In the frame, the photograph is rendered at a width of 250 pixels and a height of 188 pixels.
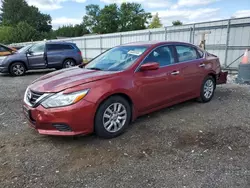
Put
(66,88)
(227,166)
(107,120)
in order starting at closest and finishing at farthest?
(227,166) → (66,88) → (107,120)

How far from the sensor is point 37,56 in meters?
10.5

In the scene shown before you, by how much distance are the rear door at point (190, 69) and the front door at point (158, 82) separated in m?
0.20

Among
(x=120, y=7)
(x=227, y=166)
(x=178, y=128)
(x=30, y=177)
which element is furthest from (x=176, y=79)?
(x=120, y=7)

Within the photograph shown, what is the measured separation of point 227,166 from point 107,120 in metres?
1.76

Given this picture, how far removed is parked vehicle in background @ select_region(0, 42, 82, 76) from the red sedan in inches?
275

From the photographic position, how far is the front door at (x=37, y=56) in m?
10.4

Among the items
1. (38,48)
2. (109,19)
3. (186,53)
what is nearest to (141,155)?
(186,53)

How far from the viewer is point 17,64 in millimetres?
10242

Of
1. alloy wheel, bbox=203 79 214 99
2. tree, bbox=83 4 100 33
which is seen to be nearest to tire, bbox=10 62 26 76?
alloy wheel, bbox=203 79 214 99

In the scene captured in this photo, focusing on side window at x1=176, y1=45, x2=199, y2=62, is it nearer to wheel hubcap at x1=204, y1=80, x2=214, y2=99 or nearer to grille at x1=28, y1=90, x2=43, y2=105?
wheel hubcap at x1=204, y1=80, x2=214, y2=99

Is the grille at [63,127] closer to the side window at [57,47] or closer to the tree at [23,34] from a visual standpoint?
the side window at [57,47]

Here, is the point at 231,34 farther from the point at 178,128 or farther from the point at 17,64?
the point at 17,64

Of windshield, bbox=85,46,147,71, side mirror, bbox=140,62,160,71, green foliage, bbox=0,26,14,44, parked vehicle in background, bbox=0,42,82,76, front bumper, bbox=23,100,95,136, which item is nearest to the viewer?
front bumper, bbox=23,100,95,136

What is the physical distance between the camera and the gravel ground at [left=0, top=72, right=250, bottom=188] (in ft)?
8.18
